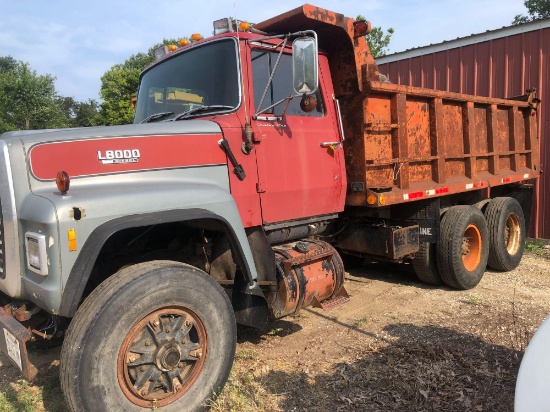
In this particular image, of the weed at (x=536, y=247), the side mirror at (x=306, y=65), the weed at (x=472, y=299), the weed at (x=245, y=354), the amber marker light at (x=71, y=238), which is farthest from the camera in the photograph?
the weed at (x=536, y=247)

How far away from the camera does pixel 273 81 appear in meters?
3.67

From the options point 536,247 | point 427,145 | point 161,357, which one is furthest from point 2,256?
point 536,247

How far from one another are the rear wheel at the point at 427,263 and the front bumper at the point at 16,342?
425cm

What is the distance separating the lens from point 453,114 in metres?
5.57

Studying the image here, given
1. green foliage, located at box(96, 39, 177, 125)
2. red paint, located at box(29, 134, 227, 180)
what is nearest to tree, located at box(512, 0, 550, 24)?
green foliage, located at box(96, 39, 177, 125)

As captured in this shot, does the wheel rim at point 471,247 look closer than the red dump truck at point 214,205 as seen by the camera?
No

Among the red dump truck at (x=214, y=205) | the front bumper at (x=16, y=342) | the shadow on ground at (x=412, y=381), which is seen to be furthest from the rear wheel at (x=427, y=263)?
the front bumper at (x=16, y=342)

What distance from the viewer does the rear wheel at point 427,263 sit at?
17.9 ft

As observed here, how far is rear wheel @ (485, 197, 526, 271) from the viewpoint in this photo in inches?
247

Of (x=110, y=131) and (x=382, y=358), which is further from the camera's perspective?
Answer: (x=382, y=358)

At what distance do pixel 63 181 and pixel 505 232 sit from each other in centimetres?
612

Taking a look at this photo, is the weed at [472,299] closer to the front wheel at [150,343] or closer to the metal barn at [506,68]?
the front wheel at [150,343]

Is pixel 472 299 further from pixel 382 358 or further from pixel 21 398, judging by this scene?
pixel 21 398

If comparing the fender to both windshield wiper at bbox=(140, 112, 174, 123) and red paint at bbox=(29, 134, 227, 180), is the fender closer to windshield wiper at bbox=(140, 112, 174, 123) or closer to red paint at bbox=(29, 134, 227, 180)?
red paint at bbox=(29, 134, 227, 180)
